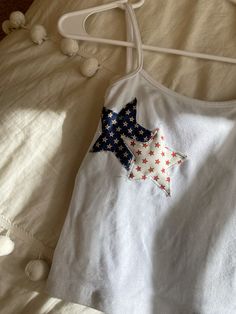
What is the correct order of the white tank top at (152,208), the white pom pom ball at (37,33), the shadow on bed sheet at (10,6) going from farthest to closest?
the shadow on bed sheet at (10,6)
the white pom pom ball at (37,33)
the white tank top at (152,208)

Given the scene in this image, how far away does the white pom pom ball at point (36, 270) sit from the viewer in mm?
567

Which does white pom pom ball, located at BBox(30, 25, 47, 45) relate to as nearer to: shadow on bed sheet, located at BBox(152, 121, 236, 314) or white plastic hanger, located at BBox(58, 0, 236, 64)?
white plastic hanger, located at BBox(58, 0, 236, 64)

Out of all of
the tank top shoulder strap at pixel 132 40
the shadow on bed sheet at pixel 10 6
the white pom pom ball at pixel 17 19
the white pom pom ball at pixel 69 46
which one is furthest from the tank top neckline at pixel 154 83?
the shadow on bed sheet at pixel 10 6

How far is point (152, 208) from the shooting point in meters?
0.55

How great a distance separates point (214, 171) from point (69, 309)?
1.11 ft

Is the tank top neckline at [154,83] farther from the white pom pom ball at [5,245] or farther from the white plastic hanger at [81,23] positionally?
the white pom pom ball at [5,245]

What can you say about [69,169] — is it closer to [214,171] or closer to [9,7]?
[214,171]

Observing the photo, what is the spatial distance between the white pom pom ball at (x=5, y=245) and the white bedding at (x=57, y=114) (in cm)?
2

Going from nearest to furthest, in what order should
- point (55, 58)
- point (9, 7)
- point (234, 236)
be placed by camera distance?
point (234, 236) < point (55, 58) < point (9, 7)

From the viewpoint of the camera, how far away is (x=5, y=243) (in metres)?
0.56

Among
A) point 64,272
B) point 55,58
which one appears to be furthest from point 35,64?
point 64,272

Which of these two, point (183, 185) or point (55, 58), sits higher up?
point (55, 58)

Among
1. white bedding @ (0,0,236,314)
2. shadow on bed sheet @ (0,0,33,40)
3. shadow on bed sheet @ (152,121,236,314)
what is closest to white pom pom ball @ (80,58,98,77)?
white bedding @ (0,0,236,314)

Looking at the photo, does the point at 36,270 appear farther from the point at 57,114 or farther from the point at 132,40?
the point at 132,40
